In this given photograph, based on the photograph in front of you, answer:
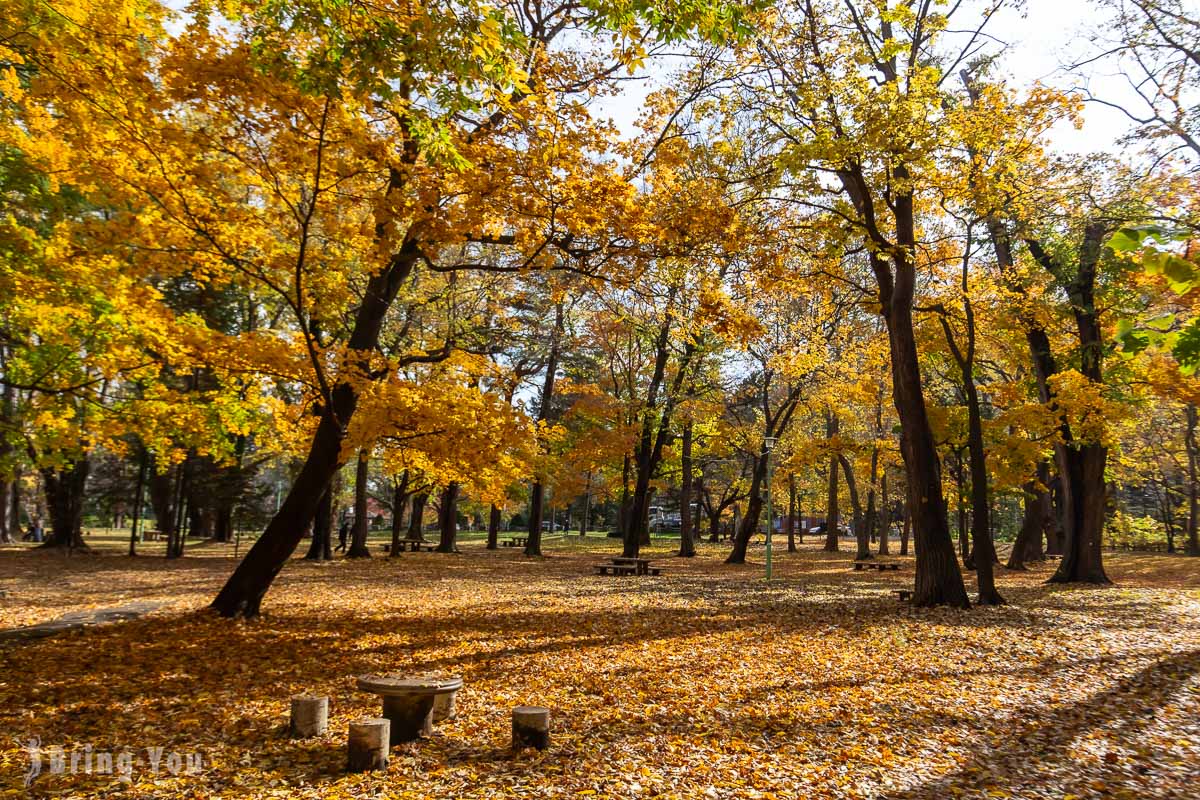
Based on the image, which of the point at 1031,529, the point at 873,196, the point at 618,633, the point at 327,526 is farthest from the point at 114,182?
the point at 1031,529

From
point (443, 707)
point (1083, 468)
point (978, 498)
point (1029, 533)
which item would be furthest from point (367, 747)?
point (1029, 533)

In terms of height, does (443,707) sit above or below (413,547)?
above

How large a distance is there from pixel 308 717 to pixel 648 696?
2.64m

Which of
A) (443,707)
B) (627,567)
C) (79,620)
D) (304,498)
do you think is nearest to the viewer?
(443,707)

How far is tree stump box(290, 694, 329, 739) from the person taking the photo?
4.44 m

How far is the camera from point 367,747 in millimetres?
3945

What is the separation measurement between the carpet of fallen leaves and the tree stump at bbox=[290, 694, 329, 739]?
8 cm

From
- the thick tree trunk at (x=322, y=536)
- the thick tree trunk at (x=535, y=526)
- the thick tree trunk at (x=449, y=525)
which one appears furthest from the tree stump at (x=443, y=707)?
the thick tree trunk at (x=449, y=525)

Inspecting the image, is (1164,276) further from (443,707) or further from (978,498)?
(978,498)

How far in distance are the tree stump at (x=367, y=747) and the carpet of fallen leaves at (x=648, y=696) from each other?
0.08 m

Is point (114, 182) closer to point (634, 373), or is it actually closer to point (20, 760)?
point (20, 760)

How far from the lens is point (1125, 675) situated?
6582 millimetres

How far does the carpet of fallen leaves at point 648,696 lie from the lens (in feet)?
12.9

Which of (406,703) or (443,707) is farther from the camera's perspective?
(443,707)
